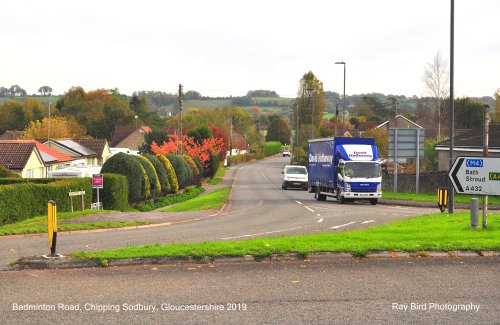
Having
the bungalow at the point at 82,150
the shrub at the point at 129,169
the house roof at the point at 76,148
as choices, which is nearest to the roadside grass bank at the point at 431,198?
the shrub at the point at 129,169

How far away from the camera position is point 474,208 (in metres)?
16.8

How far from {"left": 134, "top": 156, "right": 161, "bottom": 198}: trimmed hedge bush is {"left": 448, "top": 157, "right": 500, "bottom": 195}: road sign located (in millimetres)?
30314

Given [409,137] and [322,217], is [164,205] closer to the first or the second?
[409,137]

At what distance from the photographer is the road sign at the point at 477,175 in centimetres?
1659

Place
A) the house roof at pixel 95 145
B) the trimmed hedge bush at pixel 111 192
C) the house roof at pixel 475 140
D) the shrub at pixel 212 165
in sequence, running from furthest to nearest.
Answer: the house roof at pixel 95 145 < the shrub at pixel 212 165 < the house roof at pixel 475 140 < the trimmed hedge bush at pixel 111 192

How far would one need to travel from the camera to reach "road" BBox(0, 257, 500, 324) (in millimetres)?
8930

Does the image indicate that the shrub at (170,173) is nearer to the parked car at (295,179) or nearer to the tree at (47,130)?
the parked car at (295,179)

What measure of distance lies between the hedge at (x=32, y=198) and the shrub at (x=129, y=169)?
6.39m

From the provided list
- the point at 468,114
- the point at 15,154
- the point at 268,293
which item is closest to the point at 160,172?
the point at 15,154

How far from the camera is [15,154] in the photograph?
57719 millimetres

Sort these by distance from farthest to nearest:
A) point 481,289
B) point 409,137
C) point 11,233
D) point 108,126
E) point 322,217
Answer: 1. point 108,126
2. point 409,137
3. point 322,217
4. point 11,233
5. point 481,289

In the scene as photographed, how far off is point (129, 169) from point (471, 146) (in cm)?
2388

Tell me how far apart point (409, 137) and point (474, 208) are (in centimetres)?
3094

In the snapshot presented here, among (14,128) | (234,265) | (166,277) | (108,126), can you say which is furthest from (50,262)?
(14,128)
